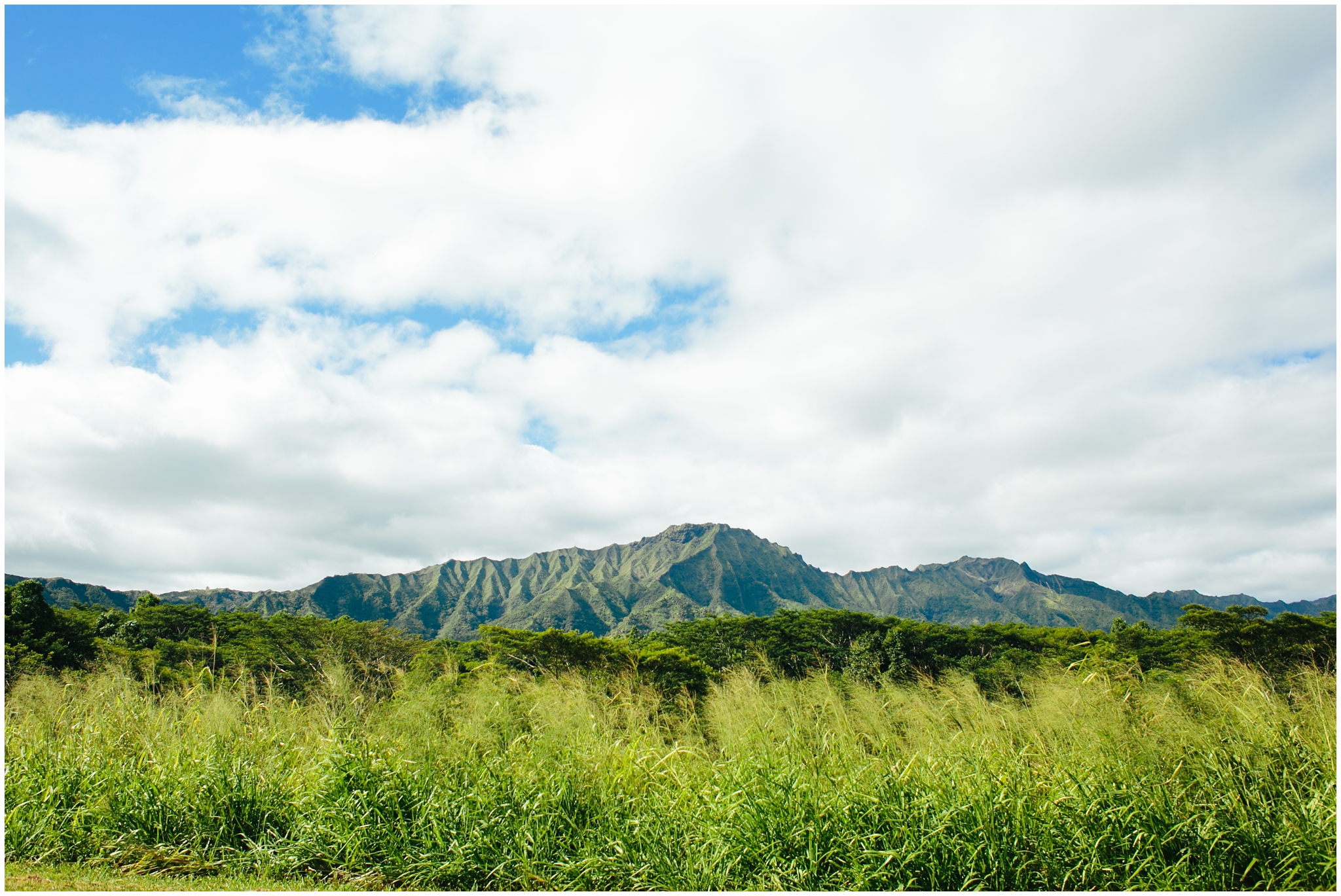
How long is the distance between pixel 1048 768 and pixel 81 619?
39.2 metres

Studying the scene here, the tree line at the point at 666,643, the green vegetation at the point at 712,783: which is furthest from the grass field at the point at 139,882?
the tree line at the point at 666,643

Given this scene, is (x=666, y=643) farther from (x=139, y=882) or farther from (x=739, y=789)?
(x=139, y=882)

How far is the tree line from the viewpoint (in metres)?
18.7

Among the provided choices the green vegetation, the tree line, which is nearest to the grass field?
the green vegetation

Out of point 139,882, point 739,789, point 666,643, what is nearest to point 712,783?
point 739,789

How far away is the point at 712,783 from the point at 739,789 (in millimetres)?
443

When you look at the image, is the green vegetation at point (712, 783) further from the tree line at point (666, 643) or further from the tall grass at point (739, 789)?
the tree line at point (666, 643)

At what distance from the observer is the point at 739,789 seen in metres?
4.56

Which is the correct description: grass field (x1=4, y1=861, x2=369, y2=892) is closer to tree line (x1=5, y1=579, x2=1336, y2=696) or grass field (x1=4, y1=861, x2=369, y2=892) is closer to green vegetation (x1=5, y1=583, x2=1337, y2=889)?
green vegetation (x1=5, y1=583, x2=1337, y2=889)

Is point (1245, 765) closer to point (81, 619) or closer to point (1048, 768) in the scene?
point (1048, 768)

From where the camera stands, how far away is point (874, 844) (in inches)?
163

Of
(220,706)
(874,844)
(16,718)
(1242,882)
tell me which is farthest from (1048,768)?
(16,718)

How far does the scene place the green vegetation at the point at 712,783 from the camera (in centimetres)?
398

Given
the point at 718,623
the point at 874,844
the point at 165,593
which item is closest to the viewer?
the point at 874,844
